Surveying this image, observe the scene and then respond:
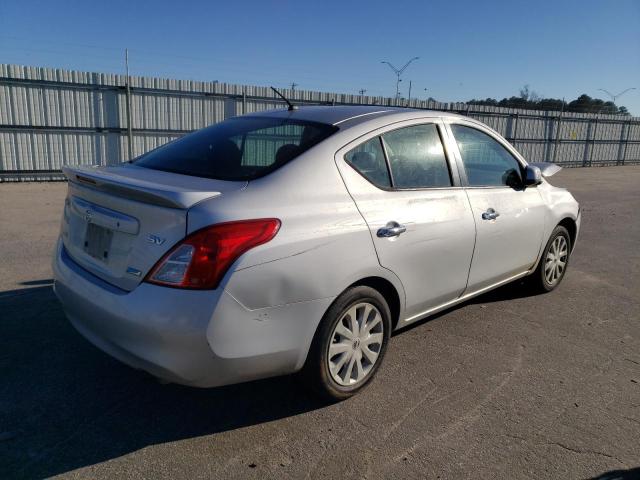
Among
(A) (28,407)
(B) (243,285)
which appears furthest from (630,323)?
(A) (28,407)

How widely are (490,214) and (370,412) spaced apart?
1830 mm

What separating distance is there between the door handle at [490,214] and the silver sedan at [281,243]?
0.05 feet

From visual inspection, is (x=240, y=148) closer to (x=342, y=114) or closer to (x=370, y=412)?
(x=342, y=114)

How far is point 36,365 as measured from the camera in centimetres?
343

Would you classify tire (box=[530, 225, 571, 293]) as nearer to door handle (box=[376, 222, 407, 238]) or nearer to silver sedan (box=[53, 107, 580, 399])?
silver sedan (box=[53, 107, 580, 399])

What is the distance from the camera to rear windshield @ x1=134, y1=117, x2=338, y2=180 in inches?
119

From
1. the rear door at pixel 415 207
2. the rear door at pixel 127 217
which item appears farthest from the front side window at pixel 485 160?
the rear door at pixel 127 217

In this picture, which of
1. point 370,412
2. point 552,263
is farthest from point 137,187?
point 552,263

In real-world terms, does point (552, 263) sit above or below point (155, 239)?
below

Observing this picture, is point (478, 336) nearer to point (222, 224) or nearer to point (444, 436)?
point (444, 436)

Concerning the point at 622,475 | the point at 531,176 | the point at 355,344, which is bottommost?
the point at 622,475

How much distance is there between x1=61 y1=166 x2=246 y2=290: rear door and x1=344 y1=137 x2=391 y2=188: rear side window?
750 millimetres

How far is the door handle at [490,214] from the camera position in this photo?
396cm

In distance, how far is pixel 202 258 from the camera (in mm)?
2414
